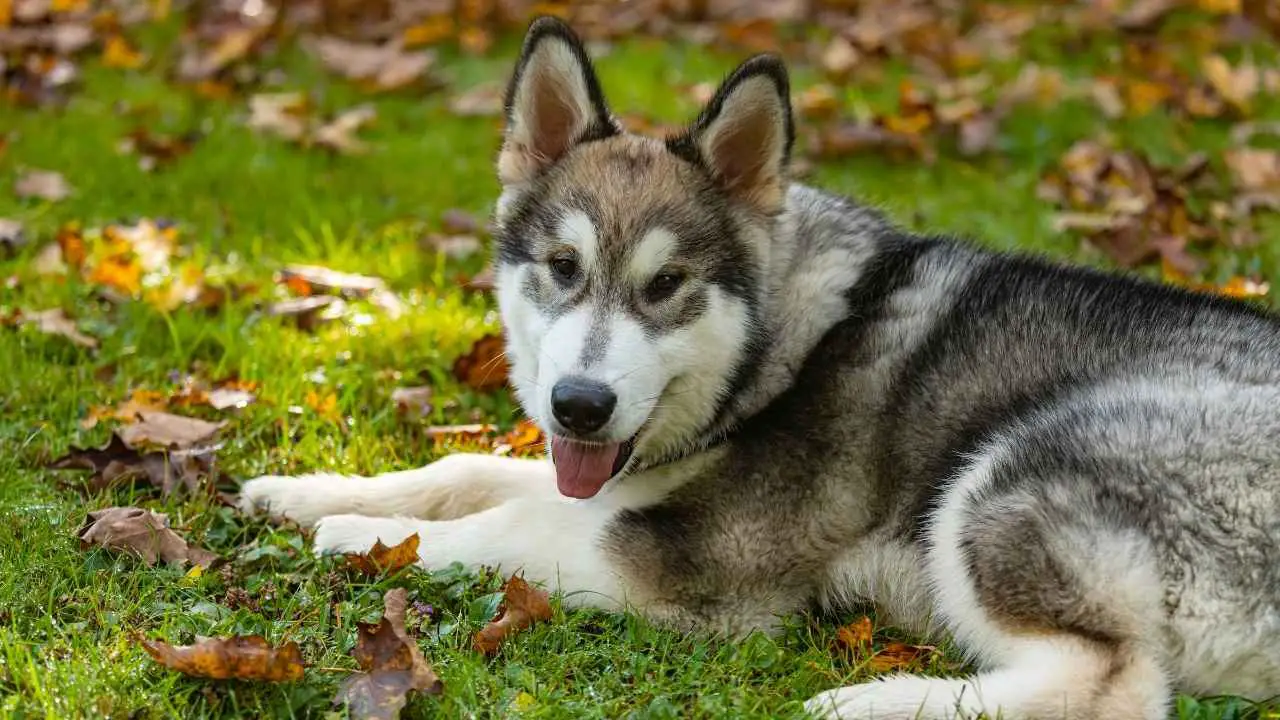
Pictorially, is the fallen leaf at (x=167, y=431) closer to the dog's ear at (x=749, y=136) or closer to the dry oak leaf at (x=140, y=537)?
the dry oak leaf at (x=140, y=537)

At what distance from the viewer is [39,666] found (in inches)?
117

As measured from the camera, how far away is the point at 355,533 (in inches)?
148

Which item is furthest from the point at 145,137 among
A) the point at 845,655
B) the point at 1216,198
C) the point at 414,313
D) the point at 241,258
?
the point at 1216,198

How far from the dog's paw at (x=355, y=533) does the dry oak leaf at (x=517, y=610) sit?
1.50ft

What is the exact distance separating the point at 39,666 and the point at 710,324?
74.8 inches

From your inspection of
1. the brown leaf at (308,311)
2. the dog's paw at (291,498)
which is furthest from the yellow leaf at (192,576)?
the brown leaf at (308,311)

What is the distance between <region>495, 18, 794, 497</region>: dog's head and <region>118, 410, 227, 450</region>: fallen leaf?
3.72ft

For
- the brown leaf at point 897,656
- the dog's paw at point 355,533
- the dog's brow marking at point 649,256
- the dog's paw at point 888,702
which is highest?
the dog's brow marking at point 649,256

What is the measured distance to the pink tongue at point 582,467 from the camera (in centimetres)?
367

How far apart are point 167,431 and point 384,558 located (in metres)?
1.06

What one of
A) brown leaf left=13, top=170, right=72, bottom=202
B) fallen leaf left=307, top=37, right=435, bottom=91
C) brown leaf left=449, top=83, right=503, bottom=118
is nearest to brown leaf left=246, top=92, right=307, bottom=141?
fallen leaf left=307, top=37, right=435, bottom=91

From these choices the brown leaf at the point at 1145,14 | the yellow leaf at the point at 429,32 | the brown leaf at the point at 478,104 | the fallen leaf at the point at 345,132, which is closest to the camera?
the fallen leaf at the point at 345,132

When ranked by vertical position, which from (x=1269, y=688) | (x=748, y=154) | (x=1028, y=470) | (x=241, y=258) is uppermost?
(x=748, y=154)

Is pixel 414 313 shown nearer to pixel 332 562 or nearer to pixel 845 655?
pixel 332 562
